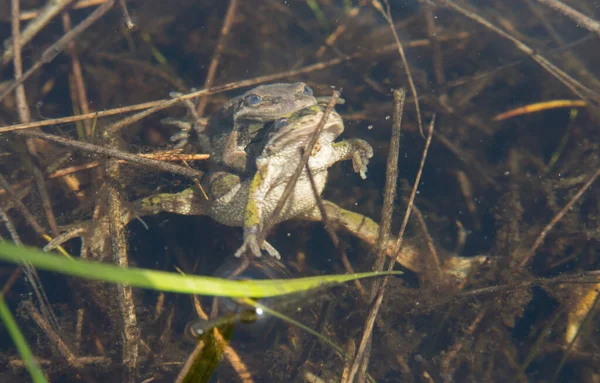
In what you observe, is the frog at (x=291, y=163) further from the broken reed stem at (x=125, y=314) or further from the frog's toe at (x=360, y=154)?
the broken reed stem at (x=125, y=314)

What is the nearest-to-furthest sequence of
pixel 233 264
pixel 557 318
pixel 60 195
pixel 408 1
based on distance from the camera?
pixel 233 264, pixel 557 318, pixel 60 195, pixel 408 1

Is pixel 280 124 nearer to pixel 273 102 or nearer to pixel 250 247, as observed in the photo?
pixel 273 102

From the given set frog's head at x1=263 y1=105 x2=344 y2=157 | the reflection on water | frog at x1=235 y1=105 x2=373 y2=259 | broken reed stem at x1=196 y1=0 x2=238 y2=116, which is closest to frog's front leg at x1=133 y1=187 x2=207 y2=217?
the reflection on water

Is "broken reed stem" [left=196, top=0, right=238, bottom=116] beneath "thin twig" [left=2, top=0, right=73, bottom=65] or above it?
beneath

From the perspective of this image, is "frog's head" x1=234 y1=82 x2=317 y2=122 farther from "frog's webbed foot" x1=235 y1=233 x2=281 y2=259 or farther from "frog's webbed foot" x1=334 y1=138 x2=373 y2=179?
"frog's webbed foot" x1=235 y1=233 x2=281 y2=259

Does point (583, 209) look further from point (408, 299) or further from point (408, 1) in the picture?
point (408, 1)

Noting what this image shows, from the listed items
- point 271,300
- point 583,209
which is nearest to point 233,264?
point 271,300

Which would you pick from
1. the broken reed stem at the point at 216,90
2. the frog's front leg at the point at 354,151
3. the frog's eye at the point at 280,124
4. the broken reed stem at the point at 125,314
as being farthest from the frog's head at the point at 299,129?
the broken reed stem at the point at 216,90

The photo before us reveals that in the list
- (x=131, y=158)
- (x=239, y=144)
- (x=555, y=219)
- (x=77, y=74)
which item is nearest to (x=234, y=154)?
(x=239, y=144)
